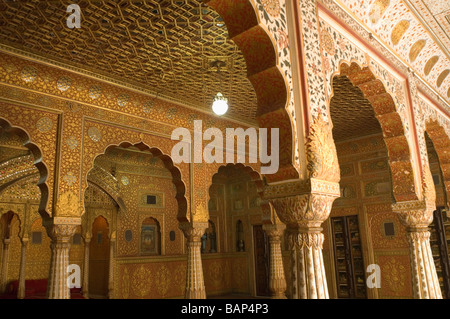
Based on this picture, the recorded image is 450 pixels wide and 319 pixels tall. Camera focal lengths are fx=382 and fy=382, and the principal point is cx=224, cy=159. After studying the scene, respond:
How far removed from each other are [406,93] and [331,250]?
17.8ft

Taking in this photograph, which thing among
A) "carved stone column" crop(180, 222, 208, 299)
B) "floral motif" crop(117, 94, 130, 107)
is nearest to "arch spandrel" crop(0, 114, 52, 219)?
"floral motif" crop(117, 94, 130, 107)

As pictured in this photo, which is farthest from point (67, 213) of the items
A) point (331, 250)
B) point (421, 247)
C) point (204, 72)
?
point (331, 250)

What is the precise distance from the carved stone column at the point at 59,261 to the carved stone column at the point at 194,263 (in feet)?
7.36

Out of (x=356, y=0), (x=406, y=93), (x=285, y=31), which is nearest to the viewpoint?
(x=285, y=31)

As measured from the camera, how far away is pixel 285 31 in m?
3.19

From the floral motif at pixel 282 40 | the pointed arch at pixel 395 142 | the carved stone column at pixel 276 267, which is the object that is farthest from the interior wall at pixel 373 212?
the floral motif at pixel 282 40

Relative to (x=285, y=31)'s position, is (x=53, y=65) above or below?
above

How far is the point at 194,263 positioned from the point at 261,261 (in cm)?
487

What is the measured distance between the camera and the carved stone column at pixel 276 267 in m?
8.69

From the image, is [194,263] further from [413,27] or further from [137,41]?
[413,27]

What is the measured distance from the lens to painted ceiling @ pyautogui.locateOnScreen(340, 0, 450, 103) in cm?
461

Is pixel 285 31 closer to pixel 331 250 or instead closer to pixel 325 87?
pixel 325 87

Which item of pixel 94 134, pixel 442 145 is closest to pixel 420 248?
pixel 442 145

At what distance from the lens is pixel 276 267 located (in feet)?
29.3
